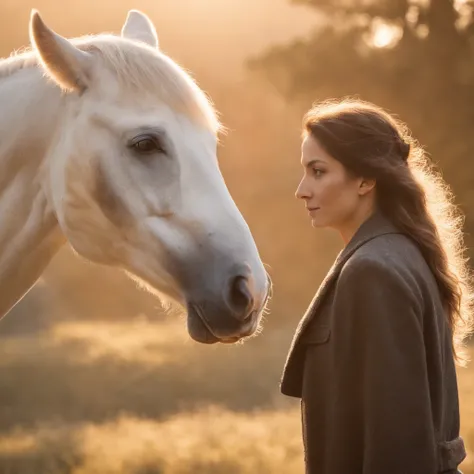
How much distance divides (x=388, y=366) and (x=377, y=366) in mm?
26

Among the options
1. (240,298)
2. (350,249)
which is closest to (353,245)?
(350,249)

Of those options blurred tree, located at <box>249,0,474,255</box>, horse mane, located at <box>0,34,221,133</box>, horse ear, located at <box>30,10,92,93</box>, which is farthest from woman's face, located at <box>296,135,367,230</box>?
blurred tree, located at <box>249,0,474,255</box>

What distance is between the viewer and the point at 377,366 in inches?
67.8

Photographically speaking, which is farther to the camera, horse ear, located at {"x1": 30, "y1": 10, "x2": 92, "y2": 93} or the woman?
horse ear, located at {"x1": 30, "y1": 10, "x2": 92, "y2": 93}

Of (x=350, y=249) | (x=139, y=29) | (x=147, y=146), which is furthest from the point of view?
(x=139, y=29)

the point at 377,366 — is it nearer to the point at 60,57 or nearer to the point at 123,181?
the point at 123,181

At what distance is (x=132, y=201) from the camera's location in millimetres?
2125

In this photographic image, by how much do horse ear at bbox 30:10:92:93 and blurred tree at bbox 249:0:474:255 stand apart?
9059 mm

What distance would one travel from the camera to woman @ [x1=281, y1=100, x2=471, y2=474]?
1.73 metres

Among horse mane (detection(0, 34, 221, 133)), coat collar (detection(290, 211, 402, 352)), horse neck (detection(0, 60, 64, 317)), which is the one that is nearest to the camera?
coat collar (detection(290, 211, 402, 352))

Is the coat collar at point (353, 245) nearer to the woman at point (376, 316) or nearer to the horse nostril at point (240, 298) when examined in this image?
the woman at point (376, 316)

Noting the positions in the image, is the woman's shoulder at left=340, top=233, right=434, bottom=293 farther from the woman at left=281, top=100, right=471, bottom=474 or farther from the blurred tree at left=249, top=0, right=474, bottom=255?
the blurred tree at left=249, top=0, right=474, bottom=255

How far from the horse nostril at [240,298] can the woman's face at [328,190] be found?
0.28 m

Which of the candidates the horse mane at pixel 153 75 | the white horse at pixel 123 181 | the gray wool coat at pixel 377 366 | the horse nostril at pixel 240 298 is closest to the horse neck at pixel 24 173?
the white horse at pixel 123 181
